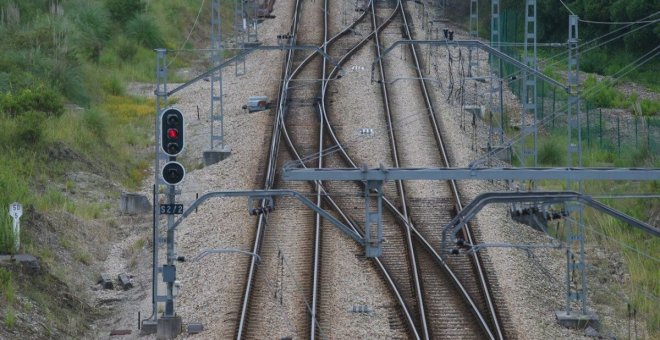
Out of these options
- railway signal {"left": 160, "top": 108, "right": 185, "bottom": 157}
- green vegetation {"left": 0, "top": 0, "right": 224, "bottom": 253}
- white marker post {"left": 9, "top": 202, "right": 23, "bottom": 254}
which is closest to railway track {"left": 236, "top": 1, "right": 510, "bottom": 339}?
railway signal {"left": 160, "top": 108, "right": 185, "bottom": 157}

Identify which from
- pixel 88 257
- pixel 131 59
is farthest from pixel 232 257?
pixel 131 59

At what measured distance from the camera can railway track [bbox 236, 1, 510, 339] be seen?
20.6 metres

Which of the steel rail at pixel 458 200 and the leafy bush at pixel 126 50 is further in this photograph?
the leafy bush at pixel 126 50

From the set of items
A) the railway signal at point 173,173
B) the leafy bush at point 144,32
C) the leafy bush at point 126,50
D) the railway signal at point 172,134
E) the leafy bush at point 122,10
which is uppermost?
the leafy bush at point 122,10

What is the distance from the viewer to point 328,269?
23.9 metres

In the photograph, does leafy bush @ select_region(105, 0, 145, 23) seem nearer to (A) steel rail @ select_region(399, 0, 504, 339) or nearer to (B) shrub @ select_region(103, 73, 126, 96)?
(B) shrub @ select_region(103, 73, 126, 96)

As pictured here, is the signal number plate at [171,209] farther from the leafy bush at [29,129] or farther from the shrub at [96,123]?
the shrub at [96,123]

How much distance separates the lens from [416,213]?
28.0 metres

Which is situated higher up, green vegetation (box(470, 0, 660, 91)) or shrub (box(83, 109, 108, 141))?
green vegetation (box(470, 0, 660, 91))

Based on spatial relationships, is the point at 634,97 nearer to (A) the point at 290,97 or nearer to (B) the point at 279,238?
(A) the point at 290,97

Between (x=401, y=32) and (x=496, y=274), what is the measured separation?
27704 mm

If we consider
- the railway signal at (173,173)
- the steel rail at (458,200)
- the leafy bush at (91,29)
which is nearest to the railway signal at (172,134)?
the railway signal at (173,173)

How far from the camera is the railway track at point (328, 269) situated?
2061 cm

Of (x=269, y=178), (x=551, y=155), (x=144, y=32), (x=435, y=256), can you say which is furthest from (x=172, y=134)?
(x=144, y=32)
